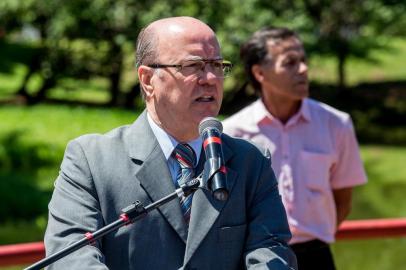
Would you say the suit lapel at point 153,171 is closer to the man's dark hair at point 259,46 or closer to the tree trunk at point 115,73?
the man's dark hair at point 259,46

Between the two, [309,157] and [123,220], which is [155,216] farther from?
[309,157]

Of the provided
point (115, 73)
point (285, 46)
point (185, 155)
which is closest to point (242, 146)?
point (185, 155)

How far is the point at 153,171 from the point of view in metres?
2.50

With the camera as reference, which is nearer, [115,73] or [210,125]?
[210,125]

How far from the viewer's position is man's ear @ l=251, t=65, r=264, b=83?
166 inches

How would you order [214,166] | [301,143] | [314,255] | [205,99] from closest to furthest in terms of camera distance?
[214,166] < [205,99] < [314,255] < [301,143]

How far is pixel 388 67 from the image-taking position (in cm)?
2562

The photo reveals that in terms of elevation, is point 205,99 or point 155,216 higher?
point 205,99

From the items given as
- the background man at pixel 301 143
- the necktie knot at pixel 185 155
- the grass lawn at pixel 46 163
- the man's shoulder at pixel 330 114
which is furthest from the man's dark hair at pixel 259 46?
the grass lawn at pixel 46 163

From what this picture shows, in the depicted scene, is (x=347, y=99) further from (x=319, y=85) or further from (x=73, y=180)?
(x=73, y=180)

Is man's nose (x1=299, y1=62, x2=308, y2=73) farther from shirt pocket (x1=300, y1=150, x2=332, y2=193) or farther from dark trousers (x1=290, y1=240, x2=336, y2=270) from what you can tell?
dark trousers (x1=290, y1=240, x2=336, y2=270)

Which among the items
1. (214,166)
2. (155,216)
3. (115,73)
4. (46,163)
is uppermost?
(214,166)

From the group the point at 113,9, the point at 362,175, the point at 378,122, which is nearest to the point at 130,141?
the point at 362,175

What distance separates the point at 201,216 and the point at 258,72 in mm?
1892
